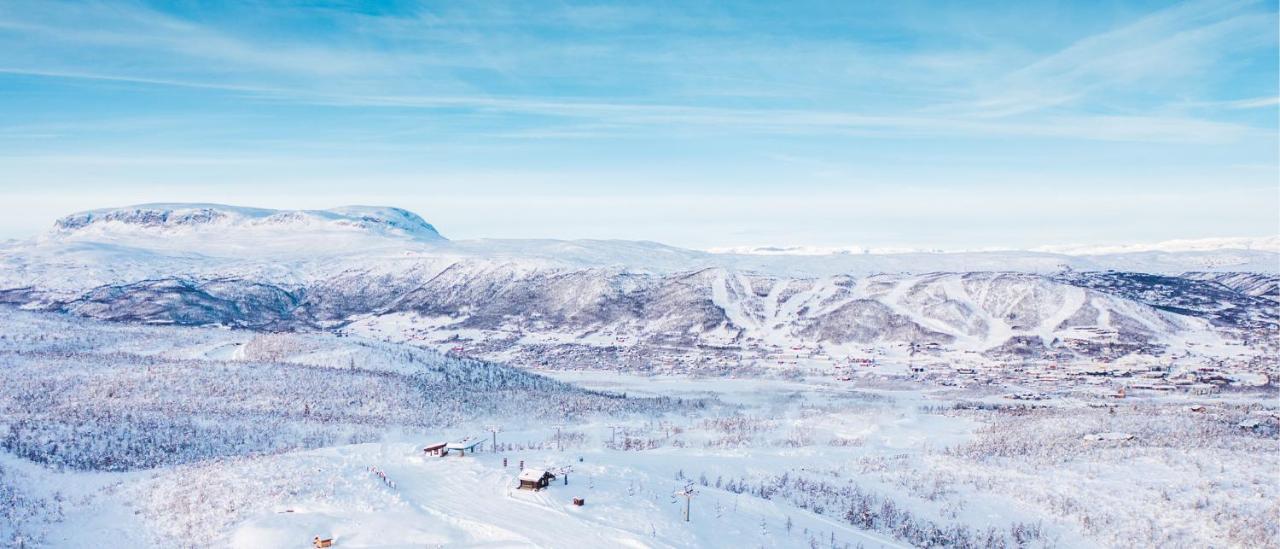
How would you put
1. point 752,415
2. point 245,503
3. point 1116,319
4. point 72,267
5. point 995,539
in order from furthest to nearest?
point 72,267, point 1116,319, point 752,415, point 995,539, point 245,503

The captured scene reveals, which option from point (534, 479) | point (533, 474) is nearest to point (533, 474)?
point (533, 474)

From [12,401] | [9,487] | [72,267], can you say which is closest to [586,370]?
[12,401]

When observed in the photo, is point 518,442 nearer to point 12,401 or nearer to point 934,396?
point 12,401

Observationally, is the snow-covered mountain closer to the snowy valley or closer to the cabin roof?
the snowy valley

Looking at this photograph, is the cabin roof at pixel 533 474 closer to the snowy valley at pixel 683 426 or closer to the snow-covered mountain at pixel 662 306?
the snowy valley at pixel 683 426

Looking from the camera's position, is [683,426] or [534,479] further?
[683,426]

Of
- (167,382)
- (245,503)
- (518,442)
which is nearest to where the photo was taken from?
(245,503)

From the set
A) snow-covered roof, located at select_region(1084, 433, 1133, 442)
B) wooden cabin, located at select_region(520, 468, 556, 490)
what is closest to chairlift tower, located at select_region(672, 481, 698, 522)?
wooden cabin, located at select_region(520, 468, 556, 490)

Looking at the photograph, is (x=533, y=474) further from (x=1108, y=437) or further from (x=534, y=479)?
(x=1108, y=437)
